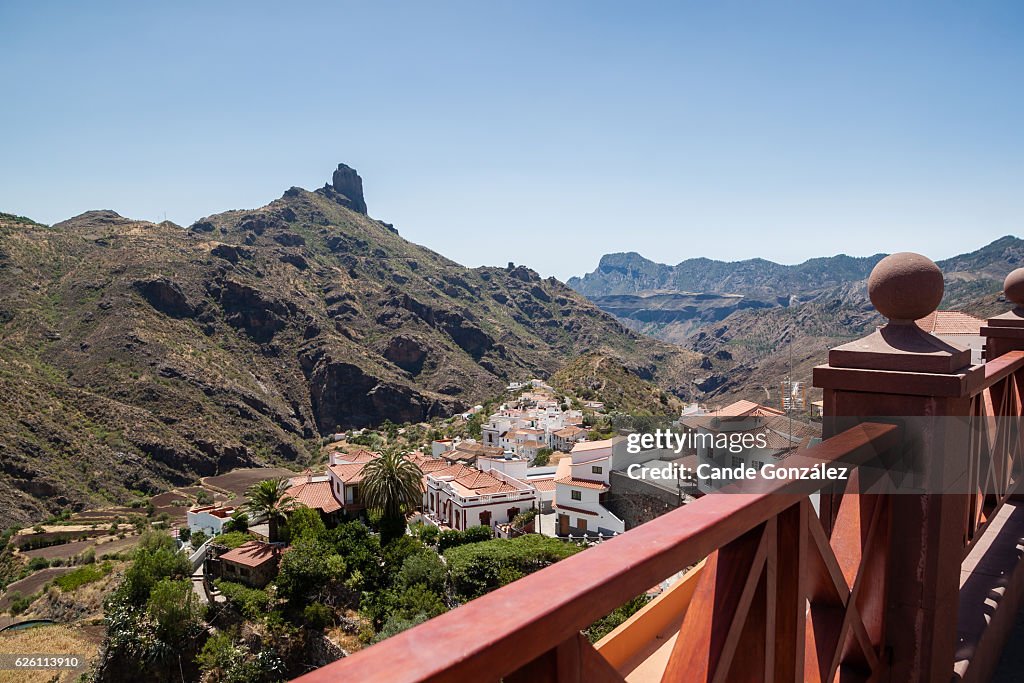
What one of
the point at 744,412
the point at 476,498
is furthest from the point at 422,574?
the point at 744,412

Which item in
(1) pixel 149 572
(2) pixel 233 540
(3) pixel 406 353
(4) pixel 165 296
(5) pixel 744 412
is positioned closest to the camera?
(1) pixel 149 572

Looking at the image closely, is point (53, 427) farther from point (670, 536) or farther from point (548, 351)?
point (548, 351)

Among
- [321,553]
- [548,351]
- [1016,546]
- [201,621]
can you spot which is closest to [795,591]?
[1016,546]

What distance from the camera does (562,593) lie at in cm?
79

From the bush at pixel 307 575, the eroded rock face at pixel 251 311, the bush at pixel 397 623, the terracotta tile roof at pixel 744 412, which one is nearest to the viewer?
the bush at pixel 397 623

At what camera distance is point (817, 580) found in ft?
5.22

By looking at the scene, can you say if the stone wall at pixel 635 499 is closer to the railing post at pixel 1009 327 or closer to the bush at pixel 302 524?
the bush at pixel 302 524

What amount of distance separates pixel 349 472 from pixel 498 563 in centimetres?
1281

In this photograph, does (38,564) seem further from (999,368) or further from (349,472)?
(999,368)

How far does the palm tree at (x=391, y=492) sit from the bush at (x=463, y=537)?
4.89 ft

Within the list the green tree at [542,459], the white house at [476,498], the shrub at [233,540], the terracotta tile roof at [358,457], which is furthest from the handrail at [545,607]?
the green tree at [542,459]

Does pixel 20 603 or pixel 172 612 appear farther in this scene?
pixel 20 603

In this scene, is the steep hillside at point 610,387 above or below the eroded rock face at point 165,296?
below

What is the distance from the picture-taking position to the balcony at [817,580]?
29.6 inches
